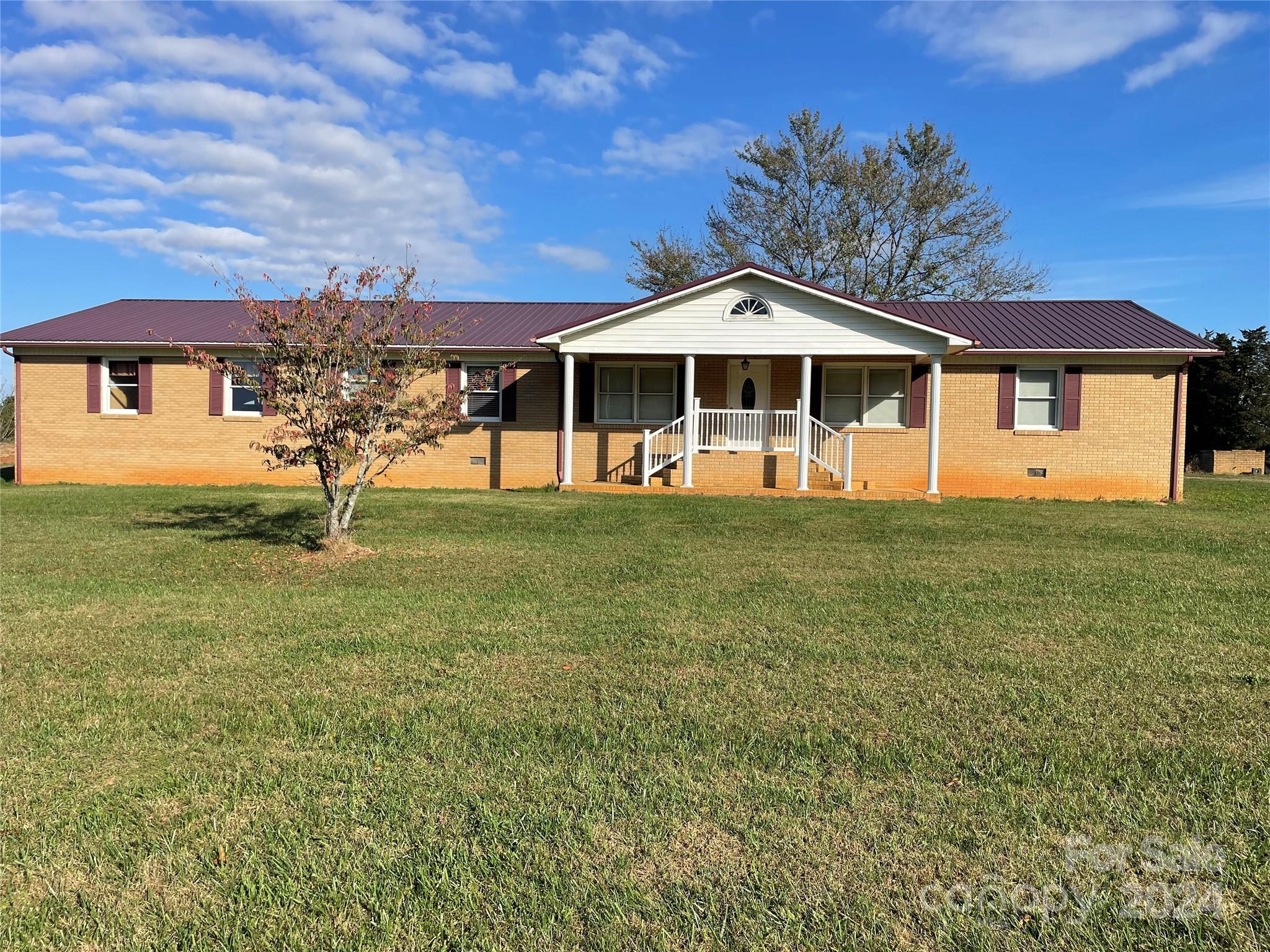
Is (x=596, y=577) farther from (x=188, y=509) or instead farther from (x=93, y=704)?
(x=188, y=509)

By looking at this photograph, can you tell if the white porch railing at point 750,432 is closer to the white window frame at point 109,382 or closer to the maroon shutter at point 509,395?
the maroon shutter at point 509,395

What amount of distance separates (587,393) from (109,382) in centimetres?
1025

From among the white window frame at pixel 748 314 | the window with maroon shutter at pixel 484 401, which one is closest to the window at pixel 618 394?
the window with maroon shutter at pixel 484 401

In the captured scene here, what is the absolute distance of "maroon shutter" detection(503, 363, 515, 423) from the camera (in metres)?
17.0

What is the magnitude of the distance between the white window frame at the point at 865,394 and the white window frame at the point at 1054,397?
2069 mm

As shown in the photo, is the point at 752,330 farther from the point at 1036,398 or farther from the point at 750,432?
the point at 1036,398

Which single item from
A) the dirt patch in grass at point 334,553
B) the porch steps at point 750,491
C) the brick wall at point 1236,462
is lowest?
the dirt patch in grass at point 334,553

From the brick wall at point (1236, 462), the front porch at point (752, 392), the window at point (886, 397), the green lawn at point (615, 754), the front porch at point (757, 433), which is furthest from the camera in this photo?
the brick wall at point (1236, 462)

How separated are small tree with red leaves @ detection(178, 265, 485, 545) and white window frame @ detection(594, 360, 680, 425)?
8.52m

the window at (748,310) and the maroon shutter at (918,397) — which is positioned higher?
the window at (748,310)

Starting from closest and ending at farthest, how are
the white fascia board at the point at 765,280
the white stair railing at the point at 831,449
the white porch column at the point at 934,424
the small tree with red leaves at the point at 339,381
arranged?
the small tree with red leaves at the point at 339,381, the white fascia board at the point at 765,280, the white porch column at the point at 934,424, the white stair railing at the point at 831,449

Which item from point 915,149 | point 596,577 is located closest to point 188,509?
point 596,577

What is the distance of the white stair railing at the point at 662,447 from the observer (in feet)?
50.9

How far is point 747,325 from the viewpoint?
15.1 m
